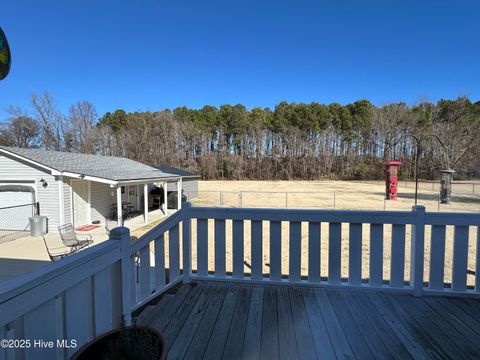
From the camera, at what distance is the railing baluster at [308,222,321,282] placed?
2.25m

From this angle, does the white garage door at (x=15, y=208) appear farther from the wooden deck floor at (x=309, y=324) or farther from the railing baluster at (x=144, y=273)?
the wooden deck floor at (x=309, y=324)

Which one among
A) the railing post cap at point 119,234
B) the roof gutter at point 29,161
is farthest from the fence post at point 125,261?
the roof gutter at point 29,161

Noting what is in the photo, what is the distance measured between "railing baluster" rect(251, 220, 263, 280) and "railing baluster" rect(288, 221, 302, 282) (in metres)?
0.27

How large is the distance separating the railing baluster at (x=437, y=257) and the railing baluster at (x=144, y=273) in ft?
7.66

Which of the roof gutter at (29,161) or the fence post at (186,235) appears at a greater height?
the roof gutter at (29,161)

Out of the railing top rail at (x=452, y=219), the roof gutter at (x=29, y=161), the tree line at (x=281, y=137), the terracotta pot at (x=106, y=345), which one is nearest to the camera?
the terracotta pot at (x=106, y=345)

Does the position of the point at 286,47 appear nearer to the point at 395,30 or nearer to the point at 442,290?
the point at 395,30

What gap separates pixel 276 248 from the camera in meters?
2.33

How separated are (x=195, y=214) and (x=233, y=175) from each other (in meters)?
30.7

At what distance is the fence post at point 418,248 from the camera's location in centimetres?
211

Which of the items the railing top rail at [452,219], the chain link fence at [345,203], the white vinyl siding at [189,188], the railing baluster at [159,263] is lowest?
the chain link fence at [345,203]

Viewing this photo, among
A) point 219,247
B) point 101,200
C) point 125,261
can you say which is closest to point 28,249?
point 101,200

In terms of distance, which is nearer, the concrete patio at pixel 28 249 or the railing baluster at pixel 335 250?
the railing baluster at pixel 335 250

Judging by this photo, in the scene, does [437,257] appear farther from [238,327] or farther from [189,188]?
[189,188]
